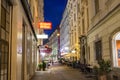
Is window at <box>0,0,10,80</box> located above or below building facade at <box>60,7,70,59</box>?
below

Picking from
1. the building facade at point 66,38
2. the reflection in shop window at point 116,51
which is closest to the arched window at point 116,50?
the reflection in shop window at point 116,51

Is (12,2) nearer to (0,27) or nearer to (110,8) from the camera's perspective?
(0,27)

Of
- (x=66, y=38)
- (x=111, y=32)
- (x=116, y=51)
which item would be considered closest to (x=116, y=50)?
(x=116, y=51)

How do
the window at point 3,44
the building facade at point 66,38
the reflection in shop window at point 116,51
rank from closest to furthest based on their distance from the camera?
the window at point 3,44
the reflection in shop window at point 116,51
the building facade at point 66,38

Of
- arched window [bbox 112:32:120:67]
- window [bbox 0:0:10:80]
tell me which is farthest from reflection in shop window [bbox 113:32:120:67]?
window [bbox 0:0:10:80]

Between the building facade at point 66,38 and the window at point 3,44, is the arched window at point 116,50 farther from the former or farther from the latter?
the building facade at point 66,38

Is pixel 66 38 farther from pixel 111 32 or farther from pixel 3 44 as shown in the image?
pixel 3 44

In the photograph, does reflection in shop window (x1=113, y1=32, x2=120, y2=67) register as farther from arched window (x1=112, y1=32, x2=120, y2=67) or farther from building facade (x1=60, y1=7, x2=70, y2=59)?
building facade (x1=60, y1=7, x2=70, y2=59)

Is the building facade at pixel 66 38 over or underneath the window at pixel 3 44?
over

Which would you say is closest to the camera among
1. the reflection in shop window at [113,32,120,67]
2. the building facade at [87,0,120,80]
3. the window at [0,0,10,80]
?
the window at [0,0,10,80]

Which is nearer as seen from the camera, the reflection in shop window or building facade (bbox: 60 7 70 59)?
the reflection in shop window

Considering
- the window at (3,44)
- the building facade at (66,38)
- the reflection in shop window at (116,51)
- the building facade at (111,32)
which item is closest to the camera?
the window at (3,44)

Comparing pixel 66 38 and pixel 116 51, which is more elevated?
pixel 66 38

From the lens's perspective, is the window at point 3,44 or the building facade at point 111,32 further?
the building facade at point 111,32
